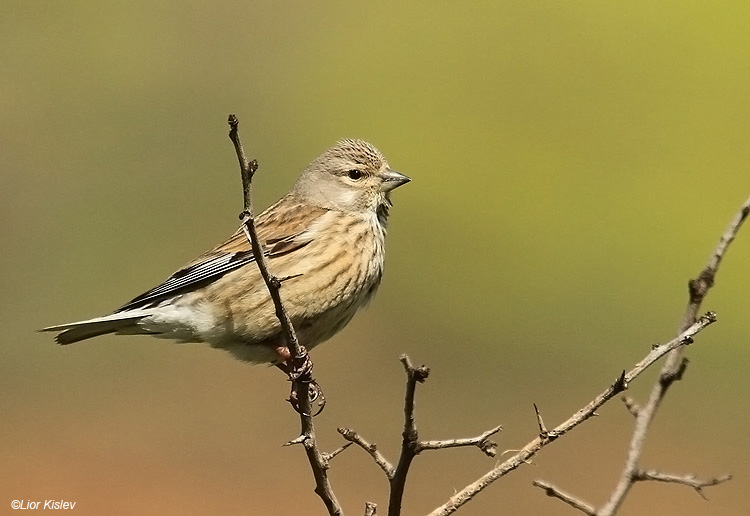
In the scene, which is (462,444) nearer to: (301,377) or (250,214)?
(250,214)

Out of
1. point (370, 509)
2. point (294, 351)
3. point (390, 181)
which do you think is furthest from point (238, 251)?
point (370, 509)

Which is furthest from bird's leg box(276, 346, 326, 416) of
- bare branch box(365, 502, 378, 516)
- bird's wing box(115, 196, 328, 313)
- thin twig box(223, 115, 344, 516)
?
bare branch box(365, 502, 378, 516)

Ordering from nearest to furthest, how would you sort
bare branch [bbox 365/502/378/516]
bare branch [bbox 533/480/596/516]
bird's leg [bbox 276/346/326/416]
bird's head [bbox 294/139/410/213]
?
bare branch [bbox 533/480/596/516], bare branch [bbox 365/502/378/516], bird's leg [bbox 276/346/326/416], bird's head [bbox 294/139/410/213]

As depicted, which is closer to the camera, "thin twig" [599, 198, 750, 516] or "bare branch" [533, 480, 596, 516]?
"bare branch" [533, 480, 596, 516]

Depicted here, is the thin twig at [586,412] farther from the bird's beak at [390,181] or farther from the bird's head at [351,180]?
the bird's beak at [390,181]

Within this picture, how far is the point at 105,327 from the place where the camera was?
4.29 meters

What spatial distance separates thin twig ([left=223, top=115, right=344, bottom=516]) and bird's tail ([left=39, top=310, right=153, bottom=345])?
1.02 m

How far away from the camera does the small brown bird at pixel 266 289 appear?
13.6 ft

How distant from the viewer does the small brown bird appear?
416 centimetres

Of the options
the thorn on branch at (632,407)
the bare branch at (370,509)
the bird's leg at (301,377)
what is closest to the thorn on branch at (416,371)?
the bare branch at (370,509)

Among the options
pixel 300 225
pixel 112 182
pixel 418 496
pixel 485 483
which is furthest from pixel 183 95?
pixel 485 483

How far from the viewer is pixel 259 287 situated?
422 centimetres

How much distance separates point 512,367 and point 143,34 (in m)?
7.01

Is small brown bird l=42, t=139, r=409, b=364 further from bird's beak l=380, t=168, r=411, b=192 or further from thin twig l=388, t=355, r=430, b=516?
thin twig l=388, t=355, r=430, b=516
